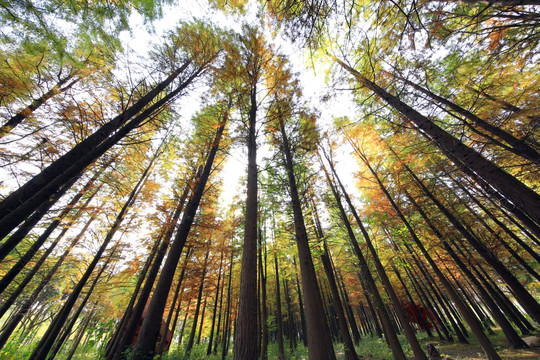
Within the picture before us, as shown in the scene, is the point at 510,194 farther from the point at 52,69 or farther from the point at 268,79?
the point at 52,69

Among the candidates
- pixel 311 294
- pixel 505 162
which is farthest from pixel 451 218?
pixel 311 294

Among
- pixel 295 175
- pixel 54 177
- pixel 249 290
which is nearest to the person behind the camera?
pixel 249 290

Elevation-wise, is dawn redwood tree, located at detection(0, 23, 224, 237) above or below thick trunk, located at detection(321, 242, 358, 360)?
above

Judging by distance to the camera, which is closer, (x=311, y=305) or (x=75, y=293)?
(x=311, y=305)

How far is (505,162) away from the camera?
25.7ft

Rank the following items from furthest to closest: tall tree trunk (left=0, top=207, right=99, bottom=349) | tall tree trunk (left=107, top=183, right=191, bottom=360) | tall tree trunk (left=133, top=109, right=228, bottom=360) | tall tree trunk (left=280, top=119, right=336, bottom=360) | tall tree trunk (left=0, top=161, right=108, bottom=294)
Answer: tall tree trunk (left=0, top=207, right=99, bottom=349) < tall tree trunk (left=0, top=161, right=108, bottom=294) < tall tree trunk (left=107, top=183, right=191, bottom=360) < tall tree trunk (left=133, top=109, right=228, bottom=360) < tall tree trunk (left=280, top=119, right=336, bottom=360)

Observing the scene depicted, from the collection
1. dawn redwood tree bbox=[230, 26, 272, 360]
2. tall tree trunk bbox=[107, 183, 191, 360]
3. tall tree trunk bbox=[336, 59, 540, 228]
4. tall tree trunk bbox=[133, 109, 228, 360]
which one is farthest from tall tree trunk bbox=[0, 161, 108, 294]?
tall tree trunk bbox=[336, 59, 540, 228]

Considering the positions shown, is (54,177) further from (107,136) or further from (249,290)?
(249,290)

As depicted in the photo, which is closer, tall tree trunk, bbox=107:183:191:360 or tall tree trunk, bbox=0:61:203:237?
tall tree trunk, bbox=0:61:203:237

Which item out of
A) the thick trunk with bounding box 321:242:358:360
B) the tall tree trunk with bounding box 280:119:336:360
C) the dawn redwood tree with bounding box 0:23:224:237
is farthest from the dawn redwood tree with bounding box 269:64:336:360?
the dawn redwood tree with bounding box 0:23:224:237

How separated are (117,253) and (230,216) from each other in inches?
292

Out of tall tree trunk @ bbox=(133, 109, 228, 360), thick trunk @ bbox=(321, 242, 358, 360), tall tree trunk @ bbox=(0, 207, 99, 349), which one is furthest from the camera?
tall tree trunk @ bbox=(0, 207, 99, 349)

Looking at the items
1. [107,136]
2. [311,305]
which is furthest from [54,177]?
[311,305]

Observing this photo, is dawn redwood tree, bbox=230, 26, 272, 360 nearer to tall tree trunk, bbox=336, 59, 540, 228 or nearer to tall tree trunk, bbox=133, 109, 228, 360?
tall tree trunk, bbox=133, 109, 228, 360
